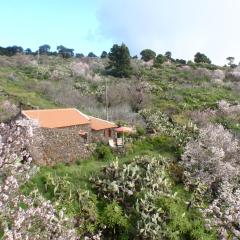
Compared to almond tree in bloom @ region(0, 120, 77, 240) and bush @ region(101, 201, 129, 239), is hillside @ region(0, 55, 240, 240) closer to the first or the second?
bush @ region(101, 201, 129, 239)

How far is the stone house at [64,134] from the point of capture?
3803cm

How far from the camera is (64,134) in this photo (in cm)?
3959

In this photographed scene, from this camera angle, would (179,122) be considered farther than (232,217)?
Yes

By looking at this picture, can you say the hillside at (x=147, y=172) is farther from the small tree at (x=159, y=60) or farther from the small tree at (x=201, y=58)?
the small tree at (x=201, y=58)

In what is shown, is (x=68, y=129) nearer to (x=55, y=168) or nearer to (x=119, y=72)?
(x=55, y=168)

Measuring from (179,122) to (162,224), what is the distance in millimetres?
22354

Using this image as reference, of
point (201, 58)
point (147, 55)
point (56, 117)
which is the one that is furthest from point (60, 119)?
point (201, 58)

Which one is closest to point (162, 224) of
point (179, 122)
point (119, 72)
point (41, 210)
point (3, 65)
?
point (41, 210)

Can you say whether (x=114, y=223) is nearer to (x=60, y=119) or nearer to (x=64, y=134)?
(x=64, y=134)

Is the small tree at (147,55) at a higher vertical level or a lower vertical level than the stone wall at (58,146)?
higher

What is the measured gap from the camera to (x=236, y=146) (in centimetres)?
4359

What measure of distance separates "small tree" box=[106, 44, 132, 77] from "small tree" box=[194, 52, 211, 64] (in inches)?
1158

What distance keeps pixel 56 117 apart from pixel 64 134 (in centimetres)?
309

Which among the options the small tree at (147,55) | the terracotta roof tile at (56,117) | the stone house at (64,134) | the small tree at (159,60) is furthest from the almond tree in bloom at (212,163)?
the small tree at (147,55)
